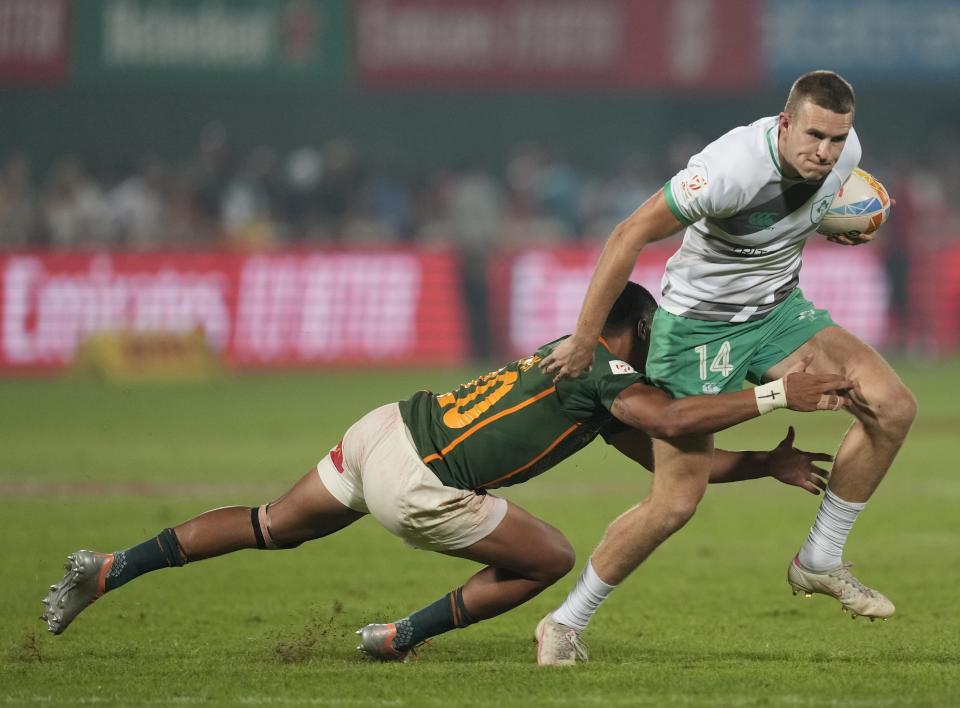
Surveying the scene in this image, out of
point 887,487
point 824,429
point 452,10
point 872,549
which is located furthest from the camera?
point 452,10

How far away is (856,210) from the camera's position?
25.9 ft

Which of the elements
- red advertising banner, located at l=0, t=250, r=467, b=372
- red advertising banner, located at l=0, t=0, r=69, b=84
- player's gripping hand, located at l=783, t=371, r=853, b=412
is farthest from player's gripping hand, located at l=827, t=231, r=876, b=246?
red advertising banner, located at l=0, t=0, r=69, b=84

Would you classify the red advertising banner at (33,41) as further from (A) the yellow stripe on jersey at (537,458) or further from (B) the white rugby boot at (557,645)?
(B) the white rugby boot at (557,645)

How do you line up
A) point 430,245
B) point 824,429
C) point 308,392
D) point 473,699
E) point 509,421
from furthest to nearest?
point 430,245 < point 308,392 < point 824,429 < point 509,421 < point 473,699

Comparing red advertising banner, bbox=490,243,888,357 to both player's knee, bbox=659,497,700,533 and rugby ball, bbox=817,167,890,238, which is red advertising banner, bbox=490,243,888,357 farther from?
player's knee, bbox=659,497,700,533

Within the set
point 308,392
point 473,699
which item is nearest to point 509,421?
point 473,699

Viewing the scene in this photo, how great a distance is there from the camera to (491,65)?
92.1 ft

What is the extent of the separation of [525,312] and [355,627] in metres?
16.2

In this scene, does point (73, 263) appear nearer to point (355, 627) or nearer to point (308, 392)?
point (308, 392)

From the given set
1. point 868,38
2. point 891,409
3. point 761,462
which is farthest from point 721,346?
point 868,38

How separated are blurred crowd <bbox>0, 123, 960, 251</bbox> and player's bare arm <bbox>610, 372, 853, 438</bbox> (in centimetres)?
1712

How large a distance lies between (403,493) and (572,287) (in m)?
17.2

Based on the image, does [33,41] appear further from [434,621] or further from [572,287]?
[434,621]

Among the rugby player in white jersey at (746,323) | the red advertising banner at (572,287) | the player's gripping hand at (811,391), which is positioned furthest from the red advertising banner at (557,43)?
the player's gripping hand at (811,391)
